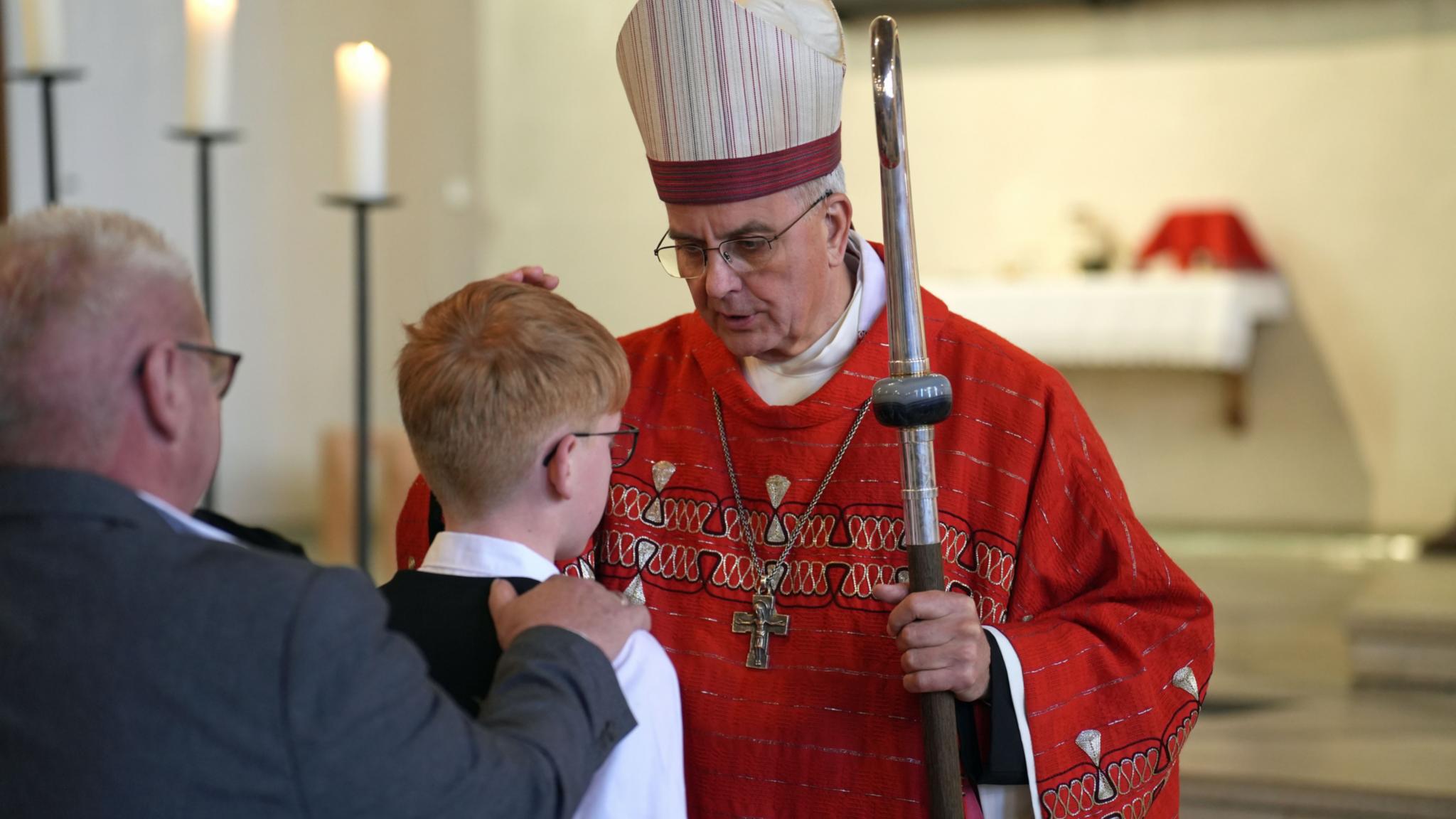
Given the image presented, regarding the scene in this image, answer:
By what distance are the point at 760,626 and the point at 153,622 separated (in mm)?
1080

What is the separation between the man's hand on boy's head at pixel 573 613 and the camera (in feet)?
5.04

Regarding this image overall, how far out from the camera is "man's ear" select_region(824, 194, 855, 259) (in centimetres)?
227

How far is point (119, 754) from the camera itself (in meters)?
1.22

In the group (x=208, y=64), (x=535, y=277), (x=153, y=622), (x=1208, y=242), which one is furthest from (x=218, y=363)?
(x=1208, y=242)

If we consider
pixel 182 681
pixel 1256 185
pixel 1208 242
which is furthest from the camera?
pixel 1256 185

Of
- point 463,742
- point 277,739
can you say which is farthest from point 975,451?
point 277,739

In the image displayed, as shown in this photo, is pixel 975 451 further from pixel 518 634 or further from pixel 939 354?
pixel 518 634

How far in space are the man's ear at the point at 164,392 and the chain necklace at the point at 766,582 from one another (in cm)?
104

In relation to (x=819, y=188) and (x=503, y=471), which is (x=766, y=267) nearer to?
(x=819, y=188)

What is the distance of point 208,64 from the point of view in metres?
3.43

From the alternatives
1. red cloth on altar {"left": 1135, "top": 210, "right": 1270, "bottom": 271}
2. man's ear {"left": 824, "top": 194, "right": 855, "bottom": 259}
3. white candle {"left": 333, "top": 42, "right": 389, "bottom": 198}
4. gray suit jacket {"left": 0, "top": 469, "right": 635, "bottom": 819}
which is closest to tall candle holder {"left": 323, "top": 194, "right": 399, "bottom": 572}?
white candle {"left": 333, "top": 42, "right": 389, "bottom": 198}

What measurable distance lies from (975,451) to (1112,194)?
256 inches

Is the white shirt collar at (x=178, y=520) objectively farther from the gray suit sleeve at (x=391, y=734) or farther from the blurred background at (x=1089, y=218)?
the blurred background at (x=1089, y=218)

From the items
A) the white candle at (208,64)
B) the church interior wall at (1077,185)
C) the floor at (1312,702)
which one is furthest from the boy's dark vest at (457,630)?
the church interior wall at (1077,185)
